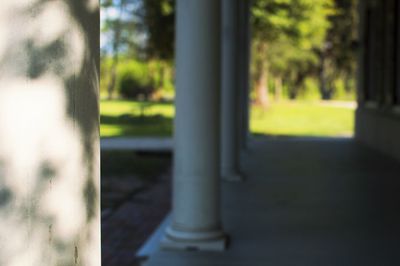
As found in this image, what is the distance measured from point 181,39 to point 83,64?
150 inches

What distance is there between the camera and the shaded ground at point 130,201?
657 centimetres

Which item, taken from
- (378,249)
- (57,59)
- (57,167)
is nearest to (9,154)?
(57,167)

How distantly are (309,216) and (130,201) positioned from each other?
309 centimetres

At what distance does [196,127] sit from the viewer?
19.7 ft

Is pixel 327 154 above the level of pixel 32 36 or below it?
below

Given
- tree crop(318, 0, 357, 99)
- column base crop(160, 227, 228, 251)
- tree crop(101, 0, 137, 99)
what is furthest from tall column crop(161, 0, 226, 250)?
tree crop(318, 0, 357, 99)

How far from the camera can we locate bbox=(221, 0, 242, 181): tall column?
407 inches

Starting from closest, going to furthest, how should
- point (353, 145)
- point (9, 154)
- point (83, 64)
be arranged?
point (9, 154)
point (83, 64)
point (353, 145)

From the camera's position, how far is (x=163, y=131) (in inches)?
1013

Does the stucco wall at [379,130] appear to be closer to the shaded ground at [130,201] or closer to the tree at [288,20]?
the shaded ground at [130,201]

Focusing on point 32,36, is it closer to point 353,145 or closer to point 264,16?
point 353,145

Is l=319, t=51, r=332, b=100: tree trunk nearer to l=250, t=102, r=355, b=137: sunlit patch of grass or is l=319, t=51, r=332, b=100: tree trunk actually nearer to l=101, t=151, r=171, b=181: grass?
l=250, t=102, r=355, b=137: sunlit patch of grass

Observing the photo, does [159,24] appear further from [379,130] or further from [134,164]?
[379,130]

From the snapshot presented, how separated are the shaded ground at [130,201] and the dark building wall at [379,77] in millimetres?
5386
